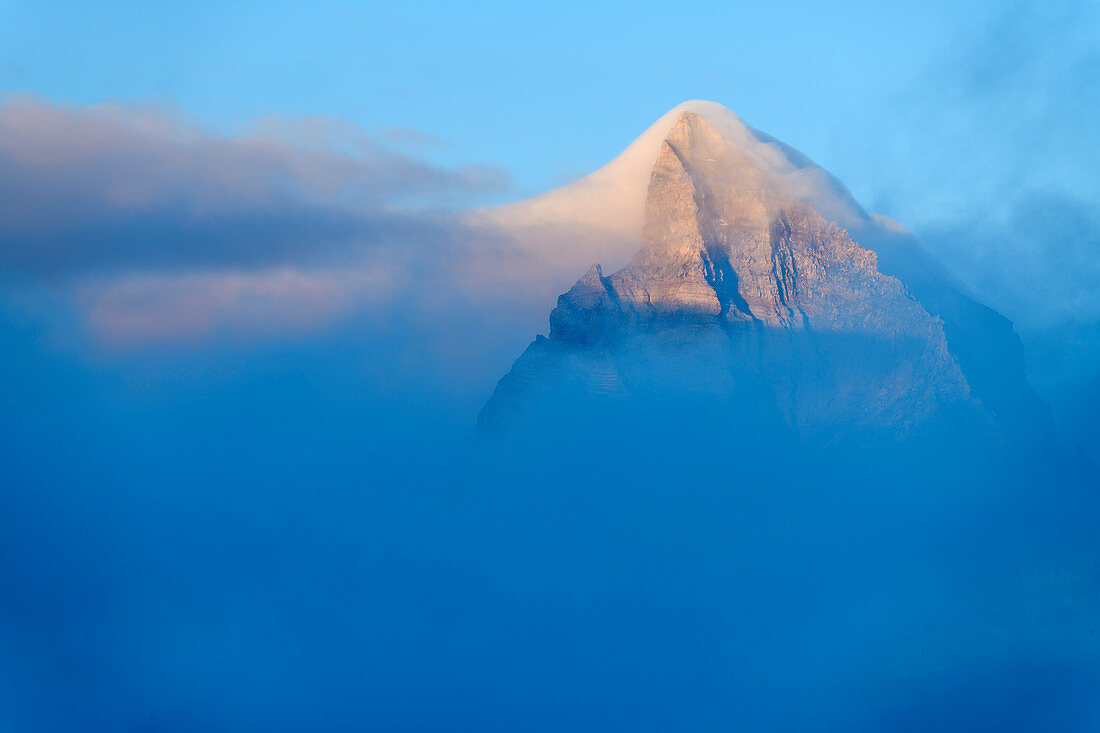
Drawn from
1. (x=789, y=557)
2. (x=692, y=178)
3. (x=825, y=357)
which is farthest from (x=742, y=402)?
(x=692, y=178)

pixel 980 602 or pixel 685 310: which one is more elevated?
pixel 685 310

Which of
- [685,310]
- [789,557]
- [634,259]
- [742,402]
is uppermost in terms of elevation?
[634,259]

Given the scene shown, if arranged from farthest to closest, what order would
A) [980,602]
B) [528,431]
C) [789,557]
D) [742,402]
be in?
1. [528,431]
2. [742,402]
3. [789,557]
4. [980,602]

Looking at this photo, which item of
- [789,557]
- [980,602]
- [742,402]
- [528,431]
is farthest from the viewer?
[528,431]

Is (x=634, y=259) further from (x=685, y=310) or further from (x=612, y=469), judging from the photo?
(x=612, y=469)

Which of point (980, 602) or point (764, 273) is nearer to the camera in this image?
point (980, 602)

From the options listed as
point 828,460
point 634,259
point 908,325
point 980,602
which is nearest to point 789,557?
point 828,460
